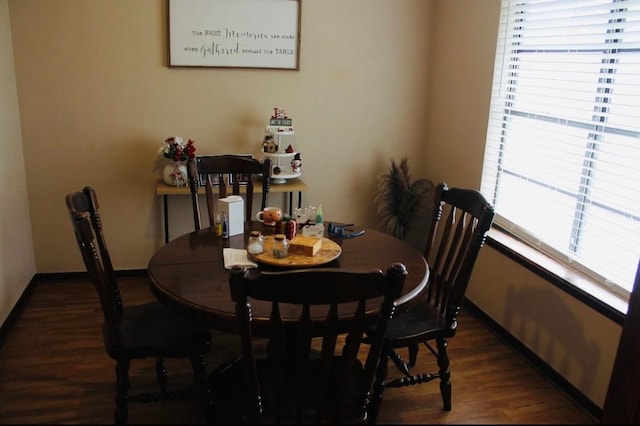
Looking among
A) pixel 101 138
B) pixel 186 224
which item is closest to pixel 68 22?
pixel 101 138

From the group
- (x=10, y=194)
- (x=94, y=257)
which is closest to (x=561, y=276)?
(x=94, y=257)

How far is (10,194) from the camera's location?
3.03 metres

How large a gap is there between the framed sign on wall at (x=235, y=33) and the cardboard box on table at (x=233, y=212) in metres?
1.40

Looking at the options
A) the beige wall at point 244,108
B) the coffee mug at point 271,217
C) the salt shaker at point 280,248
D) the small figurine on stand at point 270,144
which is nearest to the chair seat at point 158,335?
the salt shaker at point 280,248

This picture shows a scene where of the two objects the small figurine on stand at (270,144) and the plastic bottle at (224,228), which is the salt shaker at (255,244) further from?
the small figurine on stand at (270,144)

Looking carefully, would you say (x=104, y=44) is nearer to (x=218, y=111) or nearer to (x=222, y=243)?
(x=218, y=111)

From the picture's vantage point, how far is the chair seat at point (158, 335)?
1945mm

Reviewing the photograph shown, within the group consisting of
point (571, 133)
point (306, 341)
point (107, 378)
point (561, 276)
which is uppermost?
point (571, 133)

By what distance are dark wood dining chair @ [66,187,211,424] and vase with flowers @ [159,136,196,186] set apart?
1.16 m

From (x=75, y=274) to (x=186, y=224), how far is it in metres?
0.81

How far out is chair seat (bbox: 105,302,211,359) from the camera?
195 cm

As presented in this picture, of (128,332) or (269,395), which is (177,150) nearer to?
(128,332)

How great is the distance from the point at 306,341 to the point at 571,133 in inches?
71.2

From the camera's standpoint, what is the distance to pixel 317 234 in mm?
2336
